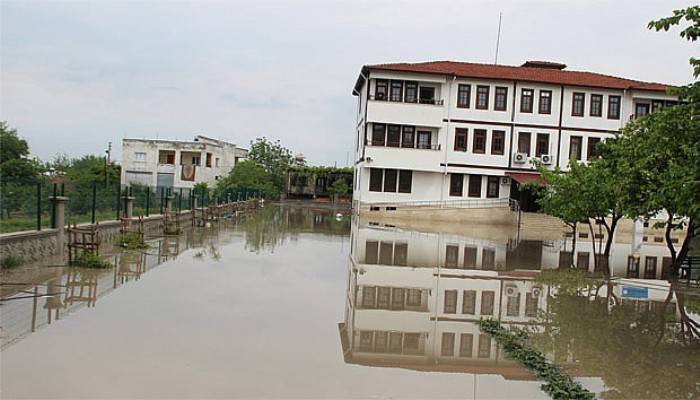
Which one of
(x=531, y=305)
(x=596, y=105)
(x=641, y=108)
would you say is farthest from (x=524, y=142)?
(x=531, y=305)

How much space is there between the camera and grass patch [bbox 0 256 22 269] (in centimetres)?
1269

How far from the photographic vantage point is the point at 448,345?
9523 mm

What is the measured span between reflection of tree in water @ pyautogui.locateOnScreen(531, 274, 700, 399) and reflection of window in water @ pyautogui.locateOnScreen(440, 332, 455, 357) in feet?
3.88

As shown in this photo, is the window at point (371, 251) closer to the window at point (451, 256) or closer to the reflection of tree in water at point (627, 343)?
the window at point (451, 256)

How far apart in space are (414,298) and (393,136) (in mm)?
29599

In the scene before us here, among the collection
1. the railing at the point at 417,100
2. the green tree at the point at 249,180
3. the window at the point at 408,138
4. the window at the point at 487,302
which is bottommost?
the window at the point at 487,302

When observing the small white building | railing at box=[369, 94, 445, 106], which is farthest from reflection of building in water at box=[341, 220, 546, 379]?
the small white building

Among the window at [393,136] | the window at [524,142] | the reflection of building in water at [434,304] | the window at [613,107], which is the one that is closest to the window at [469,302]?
the reflection of building in water at [434,304]

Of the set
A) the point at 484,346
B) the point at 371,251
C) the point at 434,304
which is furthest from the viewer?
the point at 371,251

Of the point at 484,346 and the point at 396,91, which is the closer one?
the point at 484,346

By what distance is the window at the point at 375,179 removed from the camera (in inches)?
1657

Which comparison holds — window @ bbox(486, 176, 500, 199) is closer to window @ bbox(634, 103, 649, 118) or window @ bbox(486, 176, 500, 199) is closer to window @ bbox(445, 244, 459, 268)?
window @ bbox(634, 103, 649, 118)

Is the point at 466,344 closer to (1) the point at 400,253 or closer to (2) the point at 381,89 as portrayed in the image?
(1) the point at 400,253

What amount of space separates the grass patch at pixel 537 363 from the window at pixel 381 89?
32037 millimetres
